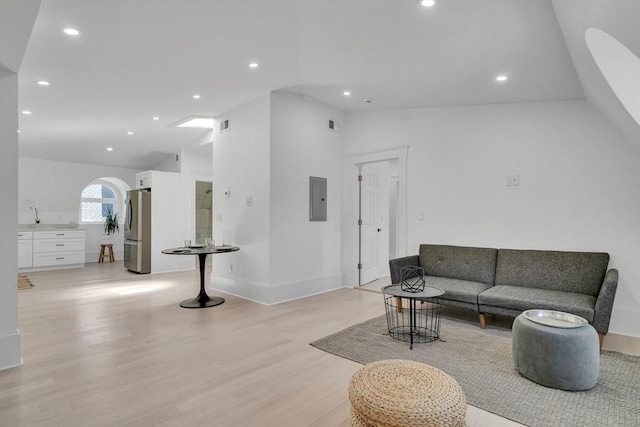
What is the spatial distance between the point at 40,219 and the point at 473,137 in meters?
9.50

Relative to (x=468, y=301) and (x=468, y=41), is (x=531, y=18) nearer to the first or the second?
(x=468, y=41)

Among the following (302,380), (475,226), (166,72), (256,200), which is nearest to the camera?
(302,380)

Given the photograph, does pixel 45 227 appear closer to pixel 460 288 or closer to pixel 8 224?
pixel 8 224

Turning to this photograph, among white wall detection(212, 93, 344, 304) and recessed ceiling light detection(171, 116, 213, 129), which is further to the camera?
recessed ceiling light detection(171, 116, 213, 129)

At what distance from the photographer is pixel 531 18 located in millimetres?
2508

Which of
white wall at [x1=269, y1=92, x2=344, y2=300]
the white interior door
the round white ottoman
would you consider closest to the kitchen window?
white wall at [x1=269, y1=92, x2=344, y2=300]

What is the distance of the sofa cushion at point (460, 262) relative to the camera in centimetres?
408

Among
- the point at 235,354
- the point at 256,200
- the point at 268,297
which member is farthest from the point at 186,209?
the point at 235,354

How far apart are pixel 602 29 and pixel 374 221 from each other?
4.37m

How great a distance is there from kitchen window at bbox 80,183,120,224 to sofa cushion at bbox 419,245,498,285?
343 inches

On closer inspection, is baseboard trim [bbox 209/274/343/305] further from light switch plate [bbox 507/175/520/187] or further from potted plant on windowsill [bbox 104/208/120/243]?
potted plant on windowsill [bbox 104/208/120/243]

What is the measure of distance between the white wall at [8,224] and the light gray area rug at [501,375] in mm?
2460

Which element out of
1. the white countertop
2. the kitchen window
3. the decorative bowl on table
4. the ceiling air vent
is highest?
the ceiling air vent

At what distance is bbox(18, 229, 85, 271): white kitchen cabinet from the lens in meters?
7.22
